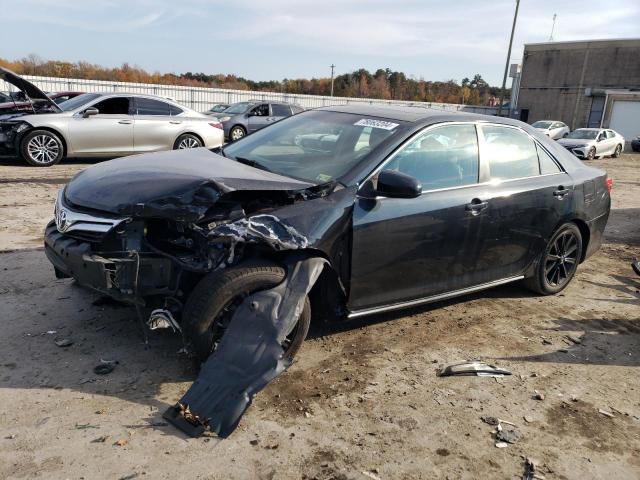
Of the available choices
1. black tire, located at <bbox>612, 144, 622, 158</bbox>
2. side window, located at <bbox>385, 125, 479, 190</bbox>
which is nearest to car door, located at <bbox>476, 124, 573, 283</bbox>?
side window, located at <bbox>385, 125, 479, 190</bbox>

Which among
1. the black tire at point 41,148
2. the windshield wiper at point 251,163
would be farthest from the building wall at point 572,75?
the windshield wiper at point 251,163

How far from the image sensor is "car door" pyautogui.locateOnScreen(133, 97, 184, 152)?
11336 millimetres

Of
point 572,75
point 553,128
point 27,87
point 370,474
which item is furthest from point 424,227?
point 572,75

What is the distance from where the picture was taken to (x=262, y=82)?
74188mm

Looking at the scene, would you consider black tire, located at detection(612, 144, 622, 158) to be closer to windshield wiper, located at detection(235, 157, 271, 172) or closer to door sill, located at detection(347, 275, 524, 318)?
door sill, located at detection(347, 275, 524, 318)

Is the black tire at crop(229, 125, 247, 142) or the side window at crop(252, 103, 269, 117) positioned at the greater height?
the side window at crop(252, 103, 269, 117)

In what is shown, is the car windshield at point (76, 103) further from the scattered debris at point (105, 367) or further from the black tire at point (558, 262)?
the black tire at point (558, 262)

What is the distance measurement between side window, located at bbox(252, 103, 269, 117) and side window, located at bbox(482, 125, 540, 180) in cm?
1552

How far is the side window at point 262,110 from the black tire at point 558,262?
15538 millimetres

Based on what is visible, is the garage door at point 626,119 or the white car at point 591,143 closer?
the white car at point 591,143

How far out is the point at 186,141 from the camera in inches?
472

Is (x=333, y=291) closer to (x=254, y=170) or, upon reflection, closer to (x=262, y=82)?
(x=254, y=170)

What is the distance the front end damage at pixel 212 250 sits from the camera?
306 centimetres

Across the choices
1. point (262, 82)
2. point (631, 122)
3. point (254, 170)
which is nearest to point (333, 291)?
point (254, 170)
